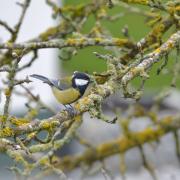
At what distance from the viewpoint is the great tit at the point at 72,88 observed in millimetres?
2594

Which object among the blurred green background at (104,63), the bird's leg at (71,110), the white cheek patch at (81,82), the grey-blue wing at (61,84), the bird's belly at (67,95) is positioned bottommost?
the blurred green background at (104,63)

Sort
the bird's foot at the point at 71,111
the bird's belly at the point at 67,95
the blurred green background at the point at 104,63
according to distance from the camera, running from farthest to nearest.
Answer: the blurred green background at the point at 104,63 → the bird's belly at the point at 67,95 → the bird's foot at the point at 71,111

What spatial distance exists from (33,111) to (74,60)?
693cm

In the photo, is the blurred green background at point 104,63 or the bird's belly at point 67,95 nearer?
the bird's belly at point 67,95

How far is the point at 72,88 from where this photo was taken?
2689 millimetres

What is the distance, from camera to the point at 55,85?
2758 mm

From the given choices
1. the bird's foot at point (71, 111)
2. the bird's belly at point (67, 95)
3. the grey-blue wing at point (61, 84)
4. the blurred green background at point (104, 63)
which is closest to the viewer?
the bird's foot at point (71, 111)

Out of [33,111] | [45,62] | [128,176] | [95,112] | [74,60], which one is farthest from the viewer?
[74,60]

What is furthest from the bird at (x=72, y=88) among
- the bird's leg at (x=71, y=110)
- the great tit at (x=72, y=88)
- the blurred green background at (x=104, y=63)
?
the blurred green background at (x=104, y=63)

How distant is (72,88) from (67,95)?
2.0 inches

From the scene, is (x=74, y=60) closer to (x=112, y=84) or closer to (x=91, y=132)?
(x=91, y=132)

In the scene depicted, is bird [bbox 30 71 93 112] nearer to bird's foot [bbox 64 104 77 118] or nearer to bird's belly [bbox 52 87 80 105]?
bird's belly [bbox 52 87 80 105]

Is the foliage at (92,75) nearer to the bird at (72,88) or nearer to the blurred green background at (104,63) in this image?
the bird at (72,88)

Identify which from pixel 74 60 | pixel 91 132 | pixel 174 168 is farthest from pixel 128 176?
pixel 74 60
